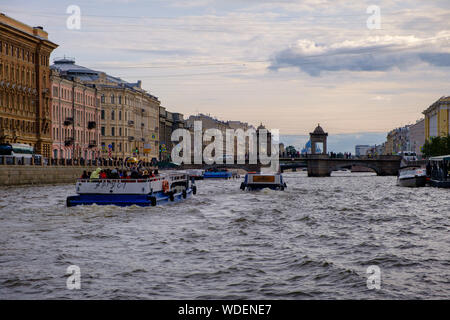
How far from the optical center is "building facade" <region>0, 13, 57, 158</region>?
75.3 metres

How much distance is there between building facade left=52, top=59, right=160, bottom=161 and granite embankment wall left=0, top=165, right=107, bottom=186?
44.4 meters

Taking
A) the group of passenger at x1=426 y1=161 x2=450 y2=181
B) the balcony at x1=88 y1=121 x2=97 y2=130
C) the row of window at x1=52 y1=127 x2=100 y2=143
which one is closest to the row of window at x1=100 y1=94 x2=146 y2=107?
the row of window at x1=52 y1=127 x2=100 y2=143

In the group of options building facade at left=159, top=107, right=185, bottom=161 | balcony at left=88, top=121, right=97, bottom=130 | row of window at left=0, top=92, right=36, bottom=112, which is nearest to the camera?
row of window at left=0, top=92, right=36, bottom=112

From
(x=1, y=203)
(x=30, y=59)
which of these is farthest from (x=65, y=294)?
(x=30, y=59)

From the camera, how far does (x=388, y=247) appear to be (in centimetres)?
1942

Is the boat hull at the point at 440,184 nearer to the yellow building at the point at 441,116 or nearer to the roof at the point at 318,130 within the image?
the roof at the point at 318,130

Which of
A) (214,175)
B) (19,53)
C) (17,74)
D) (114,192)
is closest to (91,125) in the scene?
(214,175)

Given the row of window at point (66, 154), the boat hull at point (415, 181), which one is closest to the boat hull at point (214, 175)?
the row of window at point (66, 154)

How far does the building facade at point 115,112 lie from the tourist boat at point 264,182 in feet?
215

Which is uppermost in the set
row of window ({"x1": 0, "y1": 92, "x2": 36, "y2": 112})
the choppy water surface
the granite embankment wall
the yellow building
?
the yellow building

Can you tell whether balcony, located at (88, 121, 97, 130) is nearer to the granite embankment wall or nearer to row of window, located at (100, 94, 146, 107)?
row of window, located at (100, 94, 146, 107)

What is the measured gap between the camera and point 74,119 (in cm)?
10350
